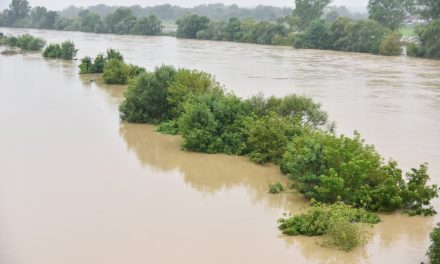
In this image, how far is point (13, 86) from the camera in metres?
30.0

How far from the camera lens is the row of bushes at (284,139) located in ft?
37.7

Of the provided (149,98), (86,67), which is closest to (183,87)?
(149,98)

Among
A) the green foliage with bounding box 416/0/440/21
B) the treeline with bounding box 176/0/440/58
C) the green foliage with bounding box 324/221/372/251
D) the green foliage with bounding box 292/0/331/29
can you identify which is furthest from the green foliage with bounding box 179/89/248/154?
the green foliage with bounding box 292/0/331/29

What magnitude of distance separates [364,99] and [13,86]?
1842 cm

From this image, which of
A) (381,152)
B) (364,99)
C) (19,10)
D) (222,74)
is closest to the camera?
(381,152)

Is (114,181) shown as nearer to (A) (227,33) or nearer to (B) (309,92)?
(B) (309,92)

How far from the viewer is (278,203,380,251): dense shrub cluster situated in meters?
9.61

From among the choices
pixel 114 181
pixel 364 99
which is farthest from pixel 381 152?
pixel 364 99

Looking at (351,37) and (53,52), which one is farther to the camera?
(351,37)

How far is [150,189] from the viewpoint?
516 inches

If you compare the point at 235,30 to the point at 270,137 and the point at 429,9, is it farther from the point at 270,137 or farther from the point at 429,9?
the point at 270,137

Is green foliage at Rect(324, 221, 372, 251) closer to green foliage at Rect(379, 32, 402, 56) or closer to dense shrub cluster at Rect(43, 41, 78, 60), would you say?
dense shrub cluster at Rect(43, 41, 78, 60)

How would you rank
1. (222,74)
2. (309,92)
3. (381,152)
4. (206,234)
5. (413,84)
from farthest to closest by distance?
1. (222,74)
2. (413,84)
3. (309,92)
4. (381,152)
5. (206,234)

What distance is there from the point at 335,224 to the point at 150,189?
502 cm
